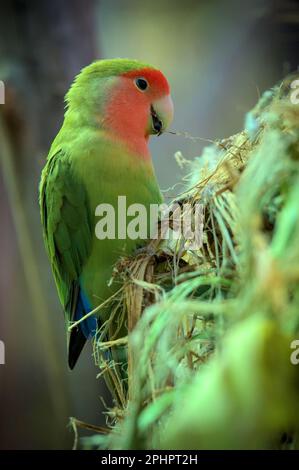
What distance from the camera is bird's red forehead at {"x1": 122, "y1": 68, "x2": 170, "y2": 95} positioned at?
1.11 metres

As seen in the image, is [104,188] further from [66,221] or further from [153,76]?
[153,76]

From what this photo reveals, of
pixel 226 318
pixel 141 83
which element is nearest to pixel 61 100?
pixel 141 83

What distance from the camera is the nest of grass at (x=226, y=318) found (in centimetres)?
39

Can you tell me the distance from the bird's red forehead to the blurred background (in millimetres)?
634

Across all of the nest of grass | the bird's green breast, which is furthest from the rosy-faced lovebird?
the nest of grass

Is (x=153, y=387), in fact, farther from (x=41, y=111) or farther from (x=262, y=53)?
(x=262, y=53)

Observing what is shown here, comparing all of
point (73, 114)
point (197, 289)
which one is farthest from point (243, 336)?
point (73, 114)

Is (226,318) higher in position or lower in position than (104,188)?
lower

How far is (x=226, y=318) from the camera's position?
542mm

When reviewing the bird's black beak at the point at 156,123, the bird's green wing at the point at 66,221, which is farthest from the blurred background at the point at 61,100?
the bird's green wing at the point at 66,221

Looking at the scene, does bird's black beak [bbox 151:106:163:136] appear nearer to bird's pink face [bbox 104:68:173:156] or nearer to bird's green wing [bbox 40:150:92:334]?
bird's pink face [bbox 104:68:173:156]

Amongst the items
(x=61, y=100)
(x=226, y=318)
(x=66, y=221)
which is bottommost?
(x=226, y=318)

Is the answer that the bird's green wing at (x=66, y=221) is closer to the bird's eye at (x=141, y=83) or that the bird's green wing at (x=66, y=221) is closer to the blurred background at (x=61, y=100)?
the bird's eye at (x=141, y=83)

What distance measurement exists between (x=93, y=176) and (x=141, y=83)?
0.27 meters
